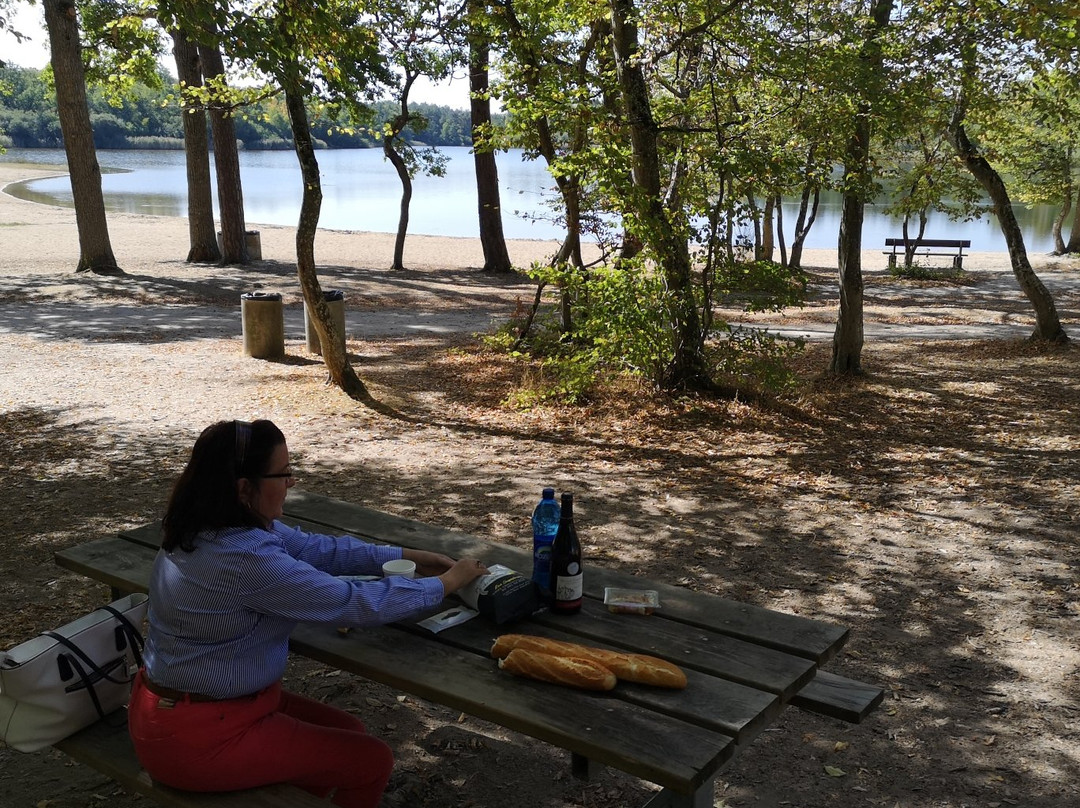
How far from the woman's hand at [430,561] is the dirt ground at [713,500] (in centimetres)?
92

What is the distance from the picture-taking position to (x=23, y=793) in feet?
10.6

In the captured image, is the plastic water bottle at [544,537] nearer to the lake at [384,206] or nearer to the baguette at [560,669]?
the baguette at [560,669]

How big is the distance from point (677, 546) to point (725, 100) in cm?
441

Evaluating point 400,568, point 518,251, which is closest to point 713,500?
point 400,568

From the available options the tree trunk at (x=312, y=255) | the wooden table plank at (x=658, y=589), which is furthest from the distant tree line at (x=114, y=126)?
the wooden table plank at (x=658, y=589)

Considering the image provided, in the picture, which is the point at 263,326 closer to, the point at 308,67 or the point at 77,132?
the point at 308,67

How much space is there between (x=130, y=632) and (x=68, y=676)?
21 cm

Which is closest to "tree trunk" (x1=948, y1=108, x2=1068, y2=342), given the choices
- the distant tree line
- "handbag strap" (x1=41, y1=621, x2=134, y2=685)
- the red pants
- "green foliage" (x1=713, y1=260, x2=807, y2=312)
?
"green foliage" (x1=713, y1=260, x2=807, y2=312)

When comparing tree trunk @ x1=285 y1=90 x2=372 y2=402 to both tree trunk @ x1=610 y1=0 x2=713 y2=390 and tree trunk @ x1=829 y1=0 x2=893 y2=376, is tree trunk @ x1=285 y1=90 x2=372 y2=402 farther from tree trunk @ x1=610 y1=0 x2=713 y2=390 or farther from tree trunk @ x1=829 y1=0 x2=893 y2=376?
tree trunk @ x1=829 y1=0 x2=893 y2=376

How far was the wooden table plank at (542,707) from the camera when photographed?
2051 mm

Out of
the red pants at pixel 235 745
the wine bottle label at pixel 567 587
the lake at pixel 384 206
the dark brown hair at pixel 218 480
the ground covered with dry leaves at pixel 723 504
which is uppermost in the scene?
the lake at pixel 384 206

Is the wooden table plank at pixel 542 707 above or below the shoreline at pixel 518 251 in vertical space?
below

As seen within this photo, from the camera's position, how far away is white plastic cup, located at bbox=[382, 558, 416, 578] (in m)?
2.72

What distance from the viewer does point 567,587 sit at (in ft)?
8.96
